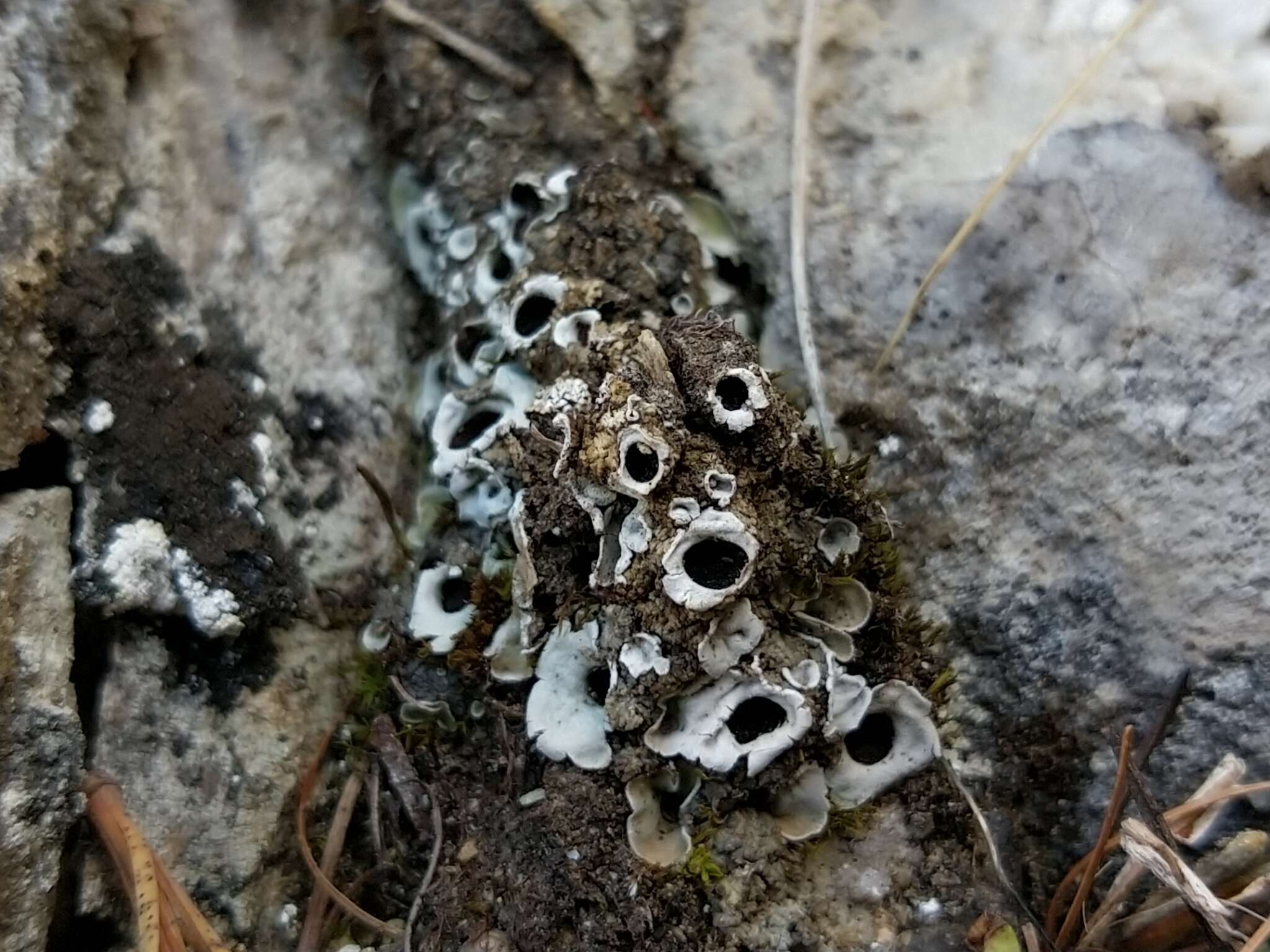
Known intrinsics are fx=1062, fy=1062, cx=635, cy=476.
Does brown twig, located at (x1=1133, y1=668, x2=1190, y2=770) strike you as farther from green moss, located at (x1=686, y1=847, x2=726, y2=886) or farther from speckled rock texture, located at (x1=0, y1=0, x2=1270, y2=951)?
green moss, located at (x1=686, y1=847, x2=726, y2=886)

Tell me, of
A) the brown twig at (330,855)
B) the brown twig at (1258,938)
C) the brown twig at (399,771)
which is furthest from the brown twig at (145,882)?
the brown twig at (1258,938)

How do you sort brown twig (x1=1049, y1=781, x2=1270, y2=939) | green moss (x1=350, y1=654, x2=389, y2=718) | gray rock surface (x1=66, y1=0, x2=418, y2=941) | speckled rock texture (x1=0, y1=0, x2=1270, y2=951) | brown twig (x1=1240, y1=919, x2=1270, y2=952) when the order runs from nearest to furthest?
brown twig (x1=1240, y1=919, x2=1270, y2=952) < brown twig (x1=1049, y1=781, x2=1270, y2=939) < speckled rock texture (x1=0, y1=0, x2=1270, y2=951) < gray rock surface (x1=66, y1=0, x2=418, y2=941) < green moss (x1=350, y1=654, x2=389, y2=718)

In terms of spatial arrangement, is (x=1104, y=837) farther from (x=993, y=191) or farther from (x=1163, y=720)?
(x=993, y=191)

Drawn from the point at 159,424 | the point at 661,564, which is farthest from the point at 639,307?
the point at 159,424

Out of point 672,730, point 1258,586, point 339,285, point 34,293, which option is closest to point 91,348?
point 34,293

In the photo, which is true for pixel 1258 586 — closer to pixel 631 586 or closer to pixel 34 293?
pixel 631 586

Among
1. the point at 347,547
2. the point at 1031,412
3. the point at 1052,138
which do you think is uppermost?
the point at 1052,138

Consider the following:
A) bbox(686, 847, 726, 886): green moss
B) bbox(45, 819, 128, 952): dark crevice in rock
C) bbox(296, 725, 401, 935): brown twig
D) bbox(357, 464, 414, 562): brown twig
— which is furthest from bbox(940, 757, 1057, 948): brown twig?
bbox(45, 819, 128, 952): dark crevice in rock
